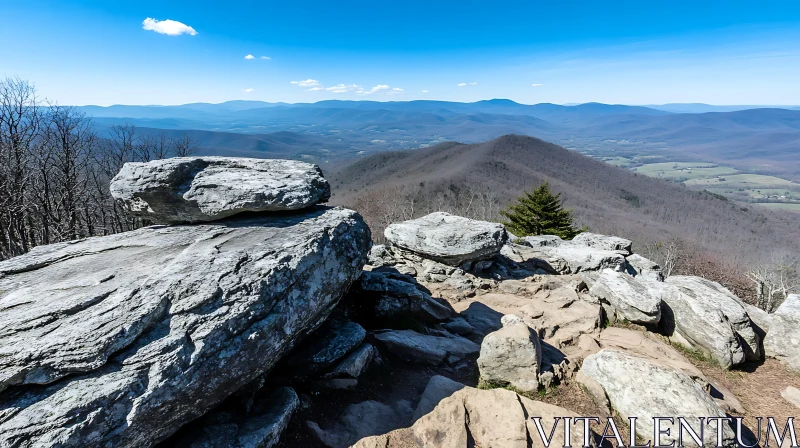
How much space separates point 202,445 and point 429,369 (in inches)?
260

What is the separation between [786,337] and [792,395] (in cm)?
292

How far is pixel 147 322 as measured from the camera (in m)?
7.34

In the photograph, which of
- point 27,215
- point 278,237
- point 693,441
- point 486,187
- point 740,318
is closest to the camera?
point 693,441

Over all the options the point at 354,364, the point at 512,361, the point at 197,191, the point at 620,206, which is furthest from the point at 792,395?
the point at 620,206

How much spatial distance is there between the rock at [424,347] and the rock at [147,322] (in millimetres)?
2818

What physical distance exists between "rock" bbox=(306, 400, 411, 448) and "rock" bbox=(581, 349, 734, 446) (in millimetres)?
5788

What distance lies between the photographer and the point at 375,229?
7094 cm

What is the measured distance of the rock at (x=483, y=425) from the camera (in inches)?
331

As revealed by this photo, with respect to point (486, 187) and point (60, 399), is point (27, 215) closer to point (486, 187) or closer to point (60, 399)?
point (60, 399)

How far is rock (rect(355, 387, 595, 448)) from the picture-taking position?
27.6ft

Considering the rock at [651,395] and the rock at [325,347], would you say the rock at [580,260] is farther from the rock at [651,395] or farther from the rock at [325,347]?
the rock at [325,347]

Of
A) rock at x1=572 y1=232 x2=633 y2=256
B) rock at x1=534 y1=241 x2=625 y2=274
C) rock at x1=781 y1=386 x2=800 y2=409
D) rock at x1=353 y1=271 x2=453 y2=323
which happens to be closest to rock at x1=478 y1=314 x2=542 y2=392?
rock at x1=353 y1=271 x2=453 y2=323

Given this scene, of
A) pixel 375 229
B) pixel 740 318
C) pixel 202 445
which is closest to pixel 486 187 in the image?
pixel 375 229

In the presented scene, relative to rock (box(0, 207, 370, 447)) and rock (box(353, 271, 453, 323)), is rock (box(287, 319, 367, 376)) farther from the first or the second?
rock (box(353, 271, 453, 323))
